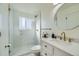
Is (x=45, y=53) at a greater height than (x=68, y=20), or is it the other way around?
(x=68, y=20)

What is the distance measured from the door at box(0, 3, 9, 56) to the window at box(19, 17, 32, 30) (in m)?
0.27

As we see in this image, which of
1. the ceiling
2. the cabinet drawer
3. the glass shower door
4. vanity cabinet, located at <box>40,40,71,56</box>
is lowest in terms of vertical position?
the cabinet drawer

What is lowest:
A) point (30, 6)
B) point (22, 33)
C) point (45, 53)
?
point (45, 53)

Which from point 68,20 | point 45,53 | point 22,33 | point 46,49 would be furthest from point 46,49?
point 68,20

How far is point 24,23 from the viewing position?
1689mm

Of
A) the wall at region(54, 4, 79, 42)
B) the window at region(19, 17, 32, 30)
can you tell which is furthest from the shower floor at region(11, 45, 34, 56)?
the wall at region(54, 4, 79, 42)

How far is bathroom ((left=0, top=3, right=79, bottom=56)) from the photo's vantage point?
5.35 ft

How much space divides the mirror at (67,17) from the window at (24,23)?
42 centimetres

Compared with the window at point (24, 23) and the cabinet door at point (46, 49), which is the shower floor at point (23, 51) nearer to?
the cabinet door at point (46, 49)

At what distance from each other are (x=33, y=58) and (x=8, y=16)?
Result: 2.85 ft

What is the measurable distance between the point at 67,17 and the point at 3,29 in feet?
3.49

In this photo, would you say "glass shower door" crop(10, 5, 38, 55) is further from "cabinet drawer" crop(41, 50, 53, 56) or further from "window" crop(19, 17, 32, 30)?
"cabinet drawer" crop(41, 50, 53, 56)

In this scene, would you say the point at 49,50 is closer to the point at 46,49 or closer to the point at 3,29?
the point at 46,49

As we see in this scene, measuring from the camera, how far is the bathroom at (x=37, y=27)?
163cm
